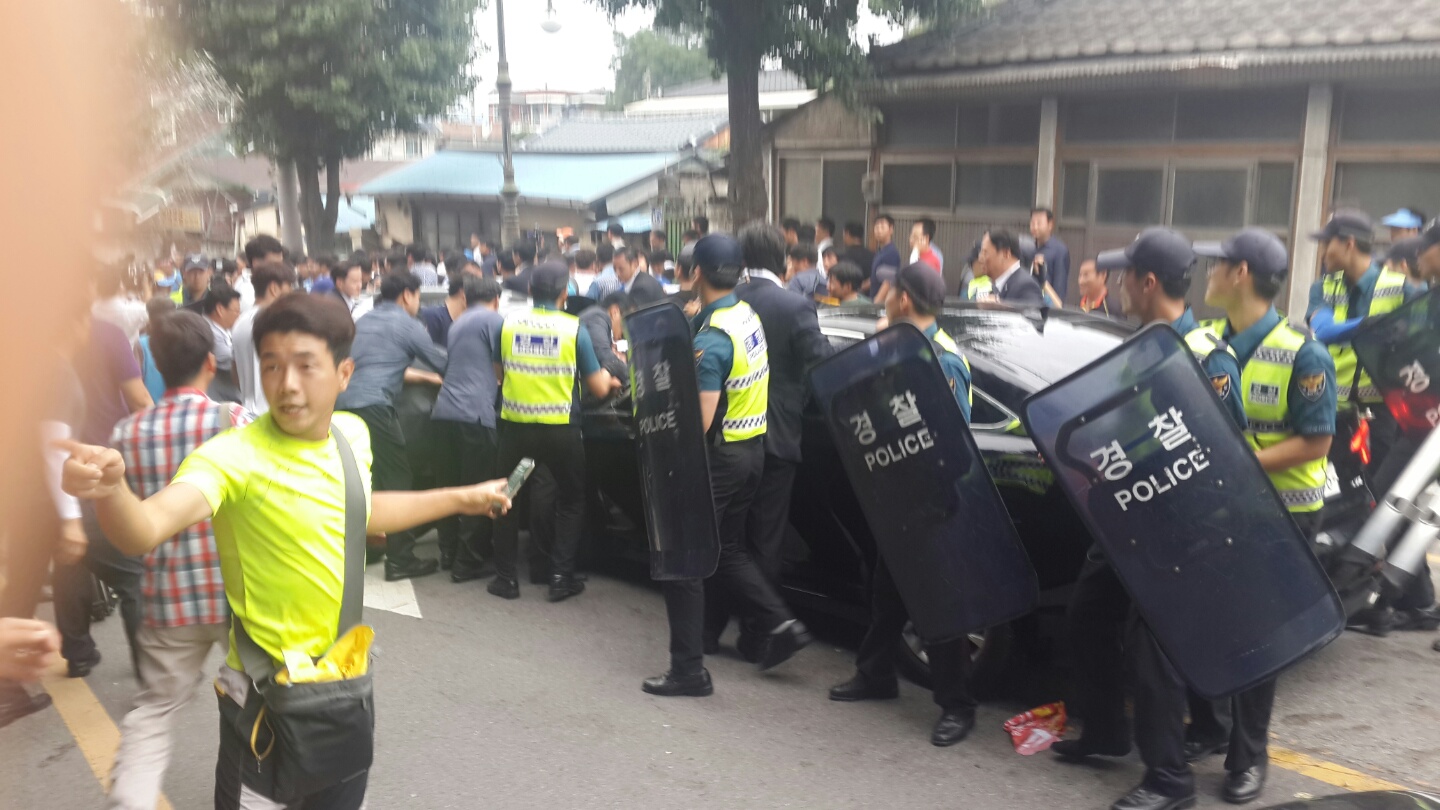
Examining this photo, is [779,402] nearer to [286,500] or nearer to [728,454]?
[728,454]

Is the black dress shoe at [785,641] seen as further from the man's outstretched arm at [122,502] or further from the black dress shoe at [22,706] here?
the black dress shoe at [22,706]

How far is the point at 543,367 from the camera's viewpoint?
5.94 meters

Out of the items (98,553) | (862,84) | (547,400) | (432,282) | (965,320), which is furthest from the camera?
(862,84)

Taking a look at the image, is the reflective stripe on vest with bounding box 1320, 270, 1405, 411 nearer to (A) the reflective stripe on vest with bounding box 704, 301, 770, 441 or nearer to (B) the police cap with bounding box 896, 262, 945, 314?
(B) the police cap with bounding box 896, 262, 945, 314

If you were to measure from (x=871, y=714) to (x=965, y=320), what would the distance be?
5.83ft

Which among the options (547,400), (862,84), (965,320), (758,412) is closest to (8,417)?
(758,412)

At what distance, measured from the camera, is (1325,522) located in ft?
15.1

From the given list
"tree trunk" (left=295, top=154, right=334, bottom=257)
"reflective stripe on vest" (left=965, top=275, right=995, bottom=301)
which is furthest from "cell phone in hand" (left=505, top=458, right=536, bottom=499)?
"tree trunk" (left=295, top=154, right=334, bottom=257)

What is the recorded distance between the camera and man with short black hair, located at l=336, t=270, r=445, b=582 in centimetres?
630

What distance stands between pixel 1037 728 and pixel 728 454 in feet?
5.11

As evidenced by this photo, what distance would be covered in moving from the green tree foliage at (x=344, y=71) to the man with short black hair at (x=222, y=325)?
516 inches

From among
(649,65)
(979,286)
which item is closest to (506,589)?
(979,286)

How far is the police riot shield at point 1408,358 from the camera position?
493cm

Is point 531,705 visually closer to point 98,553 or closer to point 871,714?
point 871,714
